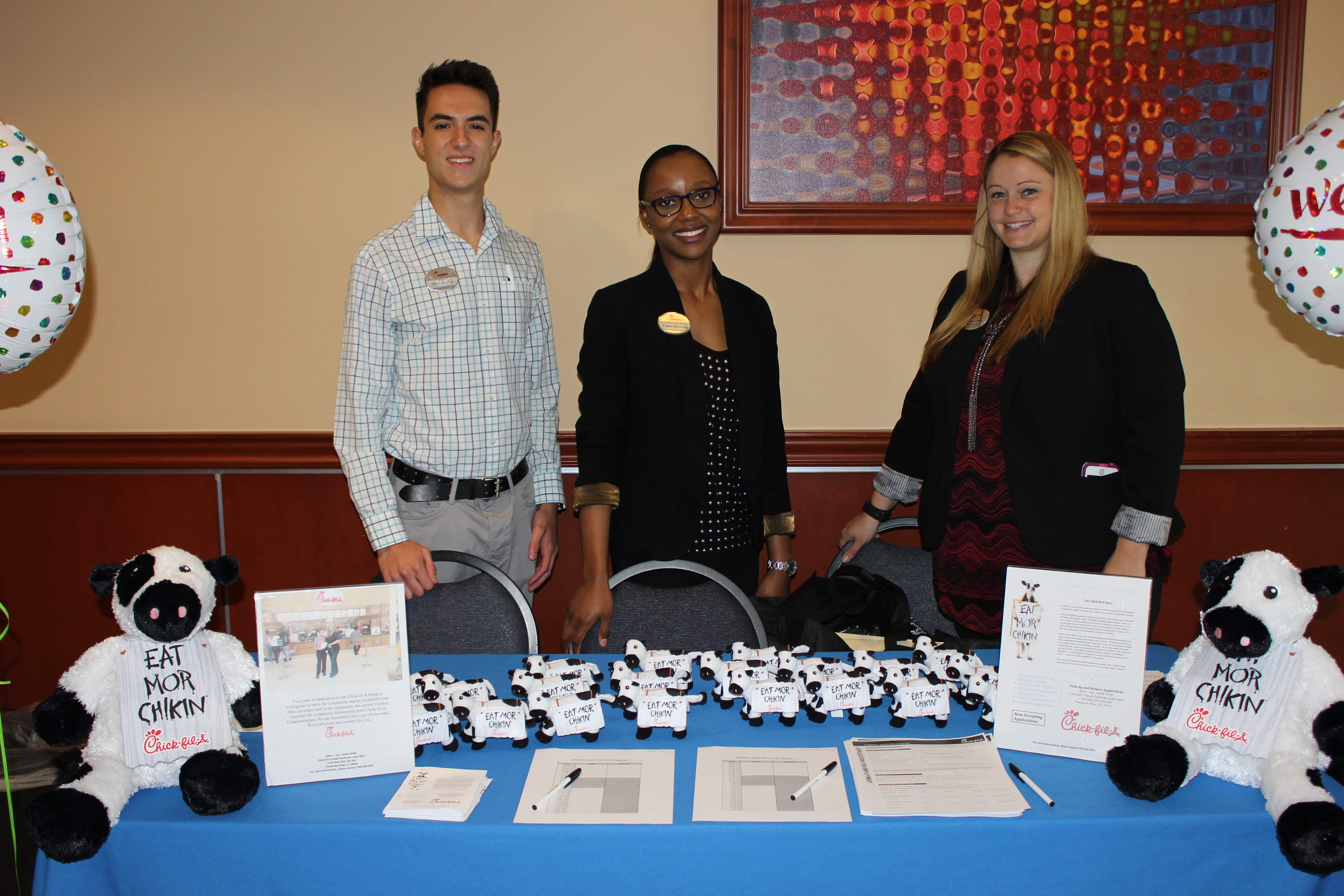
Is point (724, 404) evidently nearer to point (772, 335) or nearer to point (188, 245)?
point (772, 335)

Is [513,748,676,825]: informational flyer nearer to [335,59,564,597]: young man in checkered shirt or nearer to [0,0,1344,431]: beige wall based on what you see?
[335,59,564,597]: young man in checkered shirt

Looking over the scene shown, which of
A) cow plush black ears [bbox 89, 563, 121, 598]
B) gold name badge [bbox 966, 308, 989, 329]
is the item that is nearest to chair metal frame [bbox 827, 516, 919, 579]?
gold name badge [bbox 966, 308, 989, 329]

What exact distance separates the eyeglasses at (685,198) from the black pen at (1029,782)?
1416 millimetres

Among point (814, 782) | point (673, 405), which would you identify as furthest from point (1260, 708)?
point (673, 405)

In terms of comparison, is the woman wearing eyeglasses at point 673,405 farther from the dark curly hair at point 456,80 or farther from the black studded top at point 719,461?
the dark curly hair at point 456,80

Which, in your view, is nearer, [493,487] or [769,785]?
[769,785]

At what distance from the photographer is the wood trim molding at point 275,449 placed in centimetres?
278

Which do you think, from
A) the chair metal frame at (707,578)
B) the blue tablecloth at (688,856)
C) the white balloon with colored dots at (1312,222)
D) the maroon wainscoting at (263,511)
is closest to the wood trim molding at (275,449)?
the maroon wainscoting at (263,511)

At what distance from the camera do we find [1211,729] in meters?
1.21

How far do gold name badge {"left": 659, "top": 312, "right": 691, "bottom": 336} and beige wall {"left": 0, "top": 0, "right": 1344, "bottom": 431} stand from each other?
758 mm

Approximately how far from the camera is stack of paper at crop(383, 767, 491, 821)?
112cm

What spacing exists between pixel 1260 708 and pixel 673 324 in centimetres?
141

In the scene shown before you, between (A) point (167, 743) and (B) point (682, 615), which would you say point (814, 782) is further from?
(A) point (167, 743)

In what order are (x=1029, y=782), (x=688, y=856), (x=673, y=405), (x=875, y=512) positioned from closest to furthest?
(x=688, y=856), (x=1029, y=782), (x=673, y=405), (x=875, y=512)
